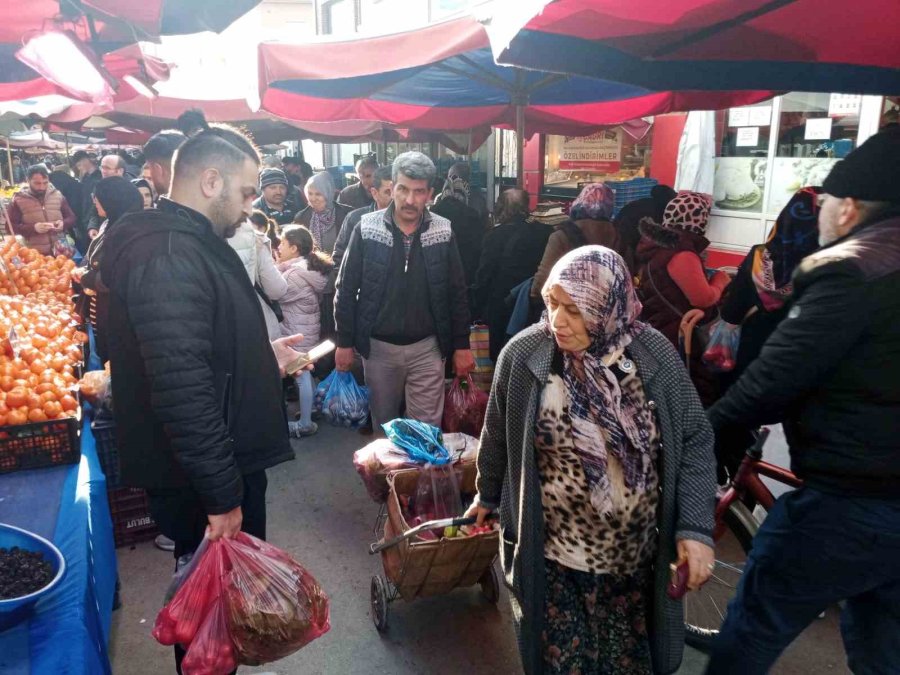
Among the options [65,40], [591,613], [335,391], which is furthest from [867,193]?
[335,391]

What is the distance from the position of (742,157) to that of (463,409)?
4508mm

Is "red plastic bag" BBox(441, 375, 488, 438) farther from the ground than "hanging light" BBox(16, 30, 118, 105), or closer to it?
closer to it

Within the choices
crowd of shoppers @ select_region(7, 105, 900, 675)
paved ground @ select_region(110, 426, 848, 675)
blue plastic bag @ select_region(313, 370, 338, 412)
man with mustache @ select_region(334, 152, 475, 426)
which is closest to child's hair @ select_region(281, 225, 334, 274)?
blue plastic bag @ select_region(313, 370, 338, 412)

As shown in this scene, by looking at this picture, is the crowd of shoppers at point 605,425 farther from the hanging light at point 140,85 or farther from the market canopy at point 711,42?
the hanging light at point 140,85

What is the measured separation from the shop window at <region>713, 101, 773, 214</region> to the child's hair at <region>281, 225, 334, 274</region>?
4320 mm

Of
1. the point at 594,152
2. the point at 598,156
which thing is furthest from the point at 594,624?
the point at 594,152

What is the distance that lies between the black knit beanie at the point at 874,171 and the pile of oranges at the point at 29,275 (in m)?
5.56

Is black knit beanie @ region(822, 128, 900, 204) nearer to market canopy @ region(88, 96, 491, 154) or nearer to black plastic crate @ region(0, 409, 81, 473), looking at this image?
black plastic crate @ region(0, 409, 81, 473)

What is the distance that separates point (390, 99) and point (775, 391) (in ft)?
16.9

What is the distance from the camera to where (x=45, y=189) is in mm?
8648

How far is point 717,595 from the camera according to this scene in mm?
3295

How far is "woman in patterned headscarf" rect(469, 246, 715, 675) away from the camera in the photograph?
204 centimetres

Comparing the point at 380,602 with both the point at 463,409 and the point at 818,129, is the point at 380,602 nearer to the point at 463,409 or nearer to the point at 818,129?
the point at 463,409

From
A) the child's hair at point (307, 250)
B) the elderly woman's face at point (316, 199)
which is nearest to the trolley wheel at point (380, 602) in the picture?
the child's hair at point (307, 250)
